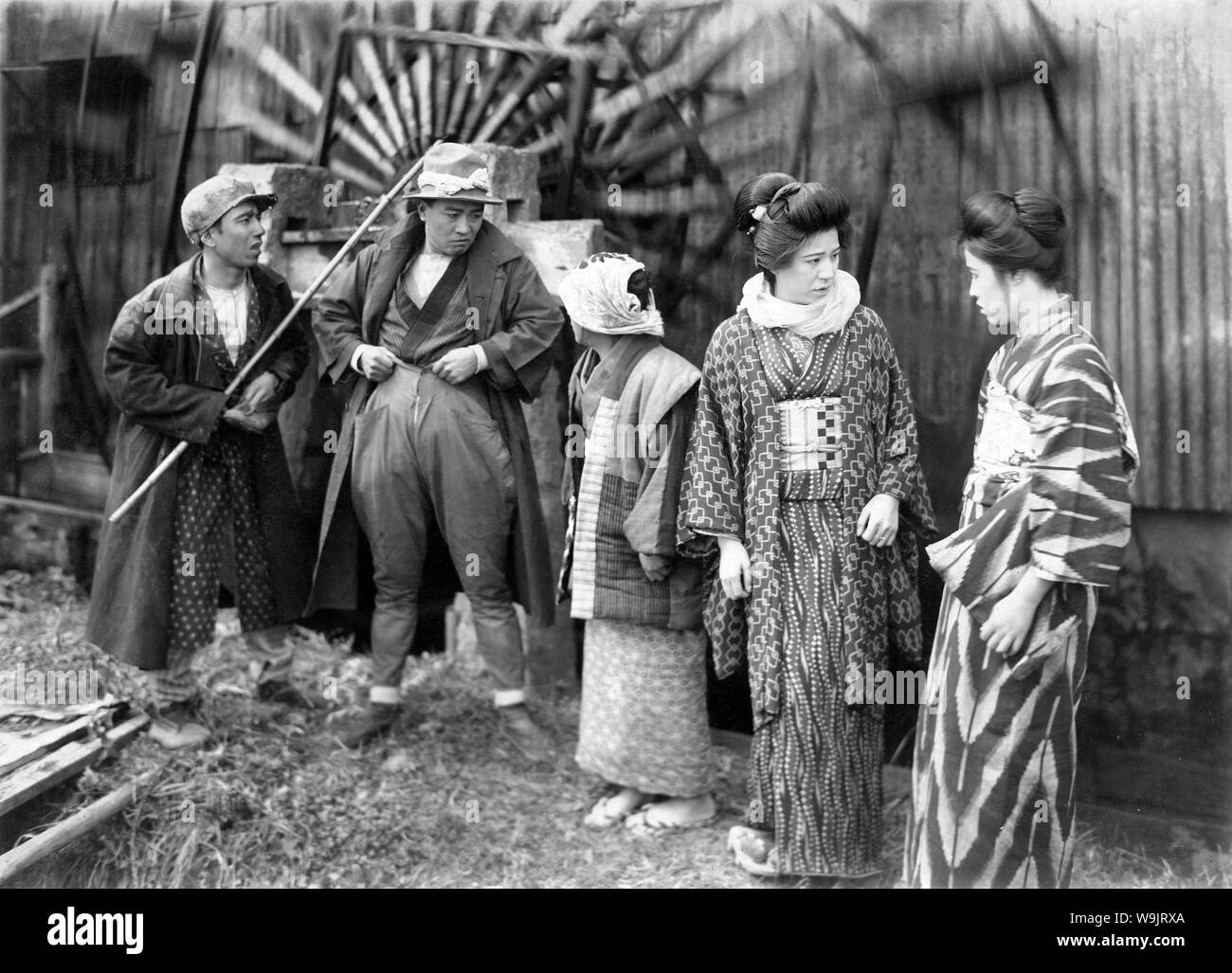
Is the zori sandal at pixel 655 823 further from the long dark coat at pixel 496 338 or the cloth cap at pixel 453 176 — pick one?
the cloth cap at pixel 453 176

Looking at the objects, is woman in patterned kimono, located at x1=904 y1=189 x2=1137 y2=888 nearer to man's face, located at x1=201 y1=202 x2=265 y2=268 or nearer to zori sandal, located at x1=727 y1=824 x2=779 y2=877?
zori sandal, located at x1=727 y1=824 x2=779 y2=877

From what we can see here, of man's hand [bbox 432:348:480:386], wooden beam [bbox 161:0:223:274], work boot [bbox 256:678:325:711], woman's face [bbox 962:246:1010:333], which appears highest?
wooden beam [bbox 161:0:223:274]

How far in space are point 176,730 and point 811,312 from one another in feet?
9.95

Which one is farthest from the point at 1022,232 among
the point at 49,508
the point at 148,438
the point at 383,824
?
the point at 49,508

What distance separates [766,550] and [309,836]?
1989mm

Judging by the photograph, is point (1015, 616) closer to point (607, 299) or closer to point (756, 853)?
point (756, 853)

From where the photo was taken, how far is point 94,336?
681 centimetres

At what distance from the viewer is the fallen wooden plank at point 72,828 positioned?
4145mm

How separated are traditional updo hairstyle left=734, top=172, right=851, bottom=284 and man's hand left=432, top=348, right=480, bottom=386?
1.26 meters

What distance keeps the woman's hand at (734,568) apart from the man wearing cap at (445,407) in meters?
1.11

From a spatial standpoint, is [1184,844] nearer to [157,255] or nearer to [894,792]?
[894,792]

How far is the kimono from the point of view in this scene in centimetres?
443

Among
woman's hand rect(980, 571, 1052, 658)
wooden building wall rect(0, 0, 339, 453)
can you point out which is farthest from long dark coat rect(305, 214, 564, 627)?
woman's hand rect(980, 571, 1052, 658)
